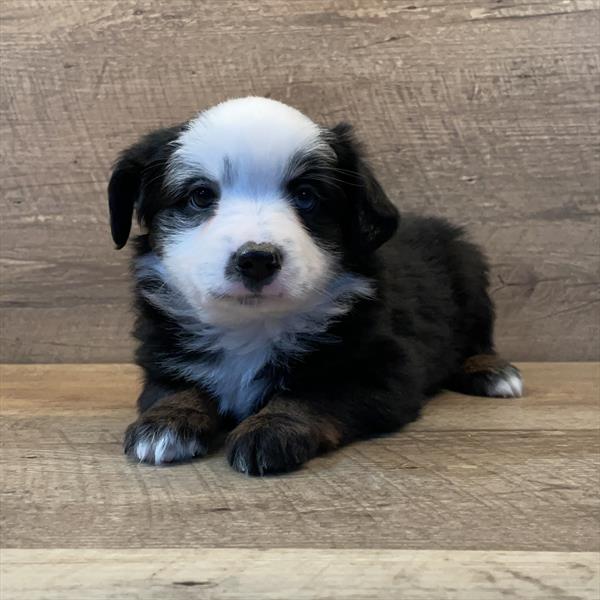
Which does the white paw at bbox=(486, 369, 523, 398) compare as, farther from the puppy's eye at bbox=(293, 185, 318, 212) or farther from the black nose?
the black nose

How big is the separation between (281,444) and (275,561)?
494mm

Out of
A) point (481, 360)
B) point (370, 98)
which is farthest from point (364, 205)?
point (370, 98)

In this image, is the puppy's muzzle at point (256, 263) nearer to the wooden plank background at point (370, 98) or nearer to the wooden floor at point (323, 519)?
the wooden floor at point (323, 519)

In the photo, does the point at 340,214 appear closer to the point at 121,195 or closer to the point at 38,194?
the point at 121,195

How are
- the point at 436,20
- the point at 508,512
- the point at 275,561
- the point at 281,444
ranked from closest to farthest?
the point at 275,561
the point at 508,512
the point at 281,444
the point at 436,20

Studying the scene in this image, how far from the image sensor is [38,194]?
11.6ft

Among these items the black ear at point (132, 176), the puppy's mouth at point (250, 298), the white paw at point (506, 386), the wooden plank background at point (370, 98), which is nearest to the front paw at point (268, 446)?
the puppy's mouth at point (250, 298)

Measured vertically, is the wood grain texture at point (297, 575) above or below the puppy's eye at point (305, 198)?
below

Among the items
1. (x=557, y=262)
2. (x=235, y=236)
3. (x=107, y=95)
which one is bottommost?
(x=557, y=262)

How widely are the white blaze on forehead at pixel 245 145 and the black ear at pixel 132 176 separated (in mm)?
74

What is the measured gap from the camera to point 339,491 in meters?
1.81

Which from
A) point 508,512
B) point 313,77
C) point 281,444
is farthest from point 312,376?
point 313,77

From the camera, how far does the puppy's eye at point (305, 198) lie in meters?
2.23

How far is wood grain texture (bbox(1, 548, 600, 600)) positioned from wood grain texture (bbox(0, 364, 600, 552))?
0.14ft
